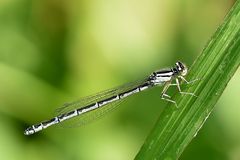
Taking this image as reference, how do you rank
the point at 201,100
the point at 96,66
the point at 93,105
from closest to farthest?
the point at 201,100, the point at 93,105, the point at 96,66

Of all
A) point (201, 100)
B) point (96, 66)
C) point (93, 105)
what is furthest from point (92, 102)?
point (201, 100)

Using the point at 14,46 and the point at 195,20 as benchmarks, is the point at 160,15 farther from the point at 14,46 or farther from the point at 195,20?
the point at 14,46

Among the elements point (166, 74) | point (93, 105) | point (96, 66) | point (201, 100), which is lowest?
point (201, 100)

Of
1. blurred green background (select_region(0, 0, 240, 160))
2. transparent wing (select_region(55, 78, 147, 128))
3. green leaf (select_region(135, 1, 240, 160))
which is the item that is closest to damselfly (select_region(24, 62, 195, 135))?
transparent wing (select_region(55, 78, 147, 128))

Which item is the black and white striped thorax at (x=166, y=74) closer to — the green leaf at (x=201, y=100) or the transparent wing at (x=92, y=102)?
the transparent wing at (x=92, y=102)

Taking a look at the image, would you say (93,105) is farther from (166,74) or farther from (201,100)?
(201,100)

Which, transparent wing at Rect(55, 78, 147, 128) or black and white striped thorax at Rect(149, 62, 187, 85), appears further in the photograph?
transparent wing at Rect(55, 78, 147, 128)

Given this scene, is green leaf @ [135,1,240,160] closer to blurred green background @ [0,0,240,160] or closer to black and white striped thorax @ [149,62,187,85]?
black and white striped thorax @ [149,62,187,85]
